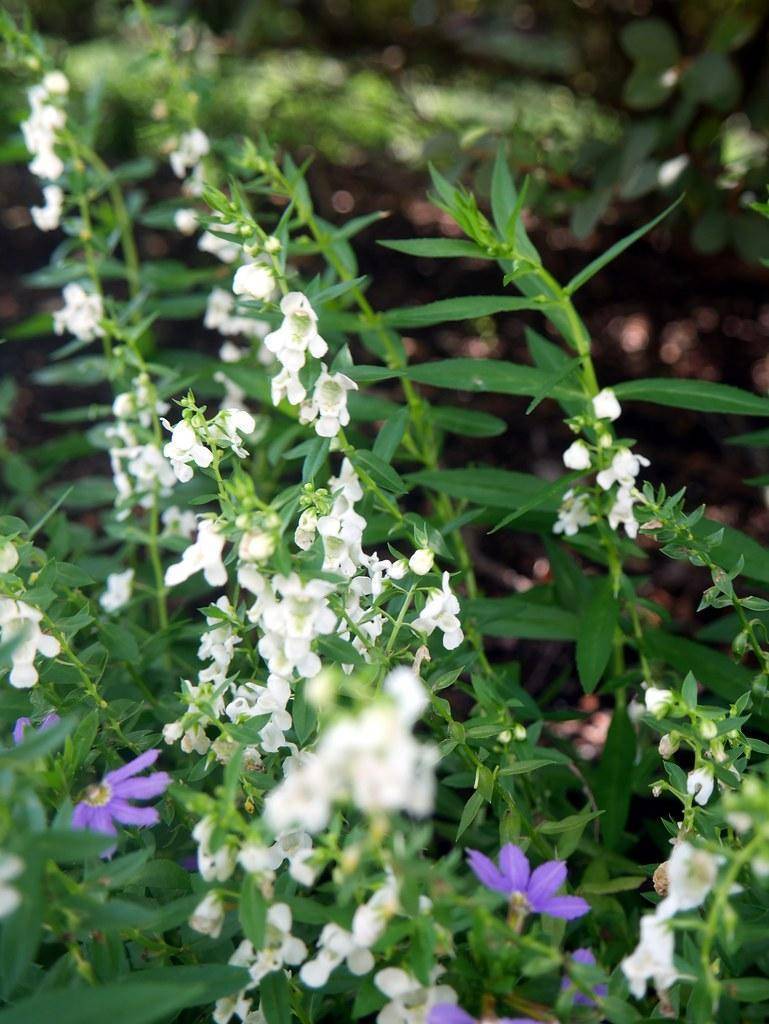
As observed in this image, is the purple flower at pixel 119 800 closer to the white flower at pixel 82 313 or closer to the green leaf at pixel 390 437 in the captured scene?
the green leaf at pixel 390 437

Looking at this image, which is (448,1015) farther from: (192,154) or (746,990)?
(192,154)

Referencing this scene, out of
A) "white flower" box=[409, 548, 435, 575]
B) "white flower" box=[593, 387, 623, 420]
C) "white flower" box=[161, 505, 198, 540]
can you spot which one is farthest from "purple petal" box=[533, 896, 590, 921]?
"white flower" box=[161, 505, 198, 540]

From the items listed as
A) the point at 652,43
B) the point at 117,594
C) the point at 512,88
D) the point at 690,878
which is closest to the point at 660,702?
the point at 690,878

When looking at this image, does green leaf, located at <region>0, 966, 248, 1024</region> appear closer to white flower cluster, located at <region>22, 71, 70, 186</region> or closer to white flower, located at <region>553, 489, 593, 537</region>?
white flower, located at <region>553, 489, 593, 537</region>

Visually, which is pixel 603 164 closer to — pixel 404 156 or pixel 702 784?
pixel 404 156

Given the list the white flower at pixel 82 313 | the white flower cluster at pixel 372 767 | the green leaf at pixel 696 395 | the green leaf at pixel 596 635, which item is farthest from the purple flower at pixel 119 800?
the white flower at pixel 82 313

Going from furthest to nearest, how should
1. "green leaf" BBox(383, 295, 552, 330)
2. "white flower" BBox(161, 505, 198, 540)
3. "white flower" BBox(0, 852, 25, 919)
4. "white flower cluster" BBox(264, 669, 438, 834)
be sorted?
"white flower" BBox(161, 505, 198, 540) → "green leaf" BBox(383, 295, 552, 330) → "white flower" BBox(0, 852, 25, 919) → "white flower cluster" BBox(264, 669, 438, 834)

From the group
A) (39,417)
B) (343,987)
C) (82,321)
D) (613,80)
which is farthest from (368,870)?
(613,80)

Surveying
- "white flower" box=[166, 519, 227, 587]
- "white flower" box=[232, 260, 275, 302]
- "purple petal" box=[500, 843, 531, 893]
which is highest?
"white flower" box=[232, 260, 275, 302]
